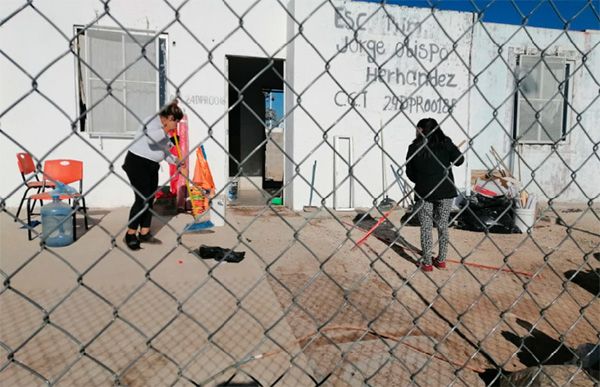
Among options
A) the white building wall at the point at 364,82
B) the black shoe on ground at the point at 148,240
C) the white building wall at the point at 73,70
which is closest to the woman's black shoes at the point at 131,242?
the black shoe on ground at the point at 148,240

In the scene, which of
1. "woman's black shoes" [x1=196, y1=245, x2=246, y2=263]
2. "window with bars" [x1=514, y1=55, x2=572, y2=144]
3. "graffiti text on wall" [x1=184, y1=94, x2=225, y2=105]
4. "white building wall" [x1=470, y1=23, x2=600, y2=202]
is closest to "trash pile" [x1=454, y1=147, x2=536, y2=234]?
"white building wall" [x1=470, y1=23, x2=600, y2=202]

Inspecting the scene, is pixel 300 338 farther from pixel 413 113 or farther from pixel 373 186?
pixel 413 113

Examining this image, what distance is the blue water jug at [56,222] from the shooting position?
4.12m

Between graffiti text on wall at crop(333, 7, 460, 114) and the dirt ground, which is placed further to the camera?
graffiti text on wall at crop(333, 7, 460, 114)

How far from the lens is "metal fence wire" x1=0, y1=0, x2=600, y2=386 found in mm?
1900

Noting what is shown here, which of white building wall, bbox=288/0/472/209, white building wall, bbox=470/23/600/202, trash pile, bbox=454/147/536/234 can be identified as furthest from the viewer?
white building wall, bbox=470/23/600/202

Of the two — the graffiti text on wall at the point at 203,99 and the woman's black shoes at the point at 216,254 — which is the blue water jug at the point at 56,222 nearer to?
the woman's black shoes at the point at 216,254

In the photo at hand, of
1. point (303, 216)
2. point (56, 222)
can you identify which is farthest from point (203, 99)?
point (56, 222)

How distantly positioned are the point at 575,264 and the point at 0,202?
5.46m

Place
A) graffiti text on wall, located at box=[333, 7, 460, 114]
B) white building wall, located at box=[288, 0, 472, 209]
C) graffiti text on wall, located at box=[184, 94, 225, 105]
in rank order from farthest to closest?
graffiti text on wall, located at box=[333, 7, 460, 114] < white building wall, located at box=[288, 0, 472, 209] < graffiti text on wall, located at box=[184, 94, 225, 105]

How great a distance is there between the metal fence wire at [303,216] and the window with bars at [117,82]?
3 centimetres

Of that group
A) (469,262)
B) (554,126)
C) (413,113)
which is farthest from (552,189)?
(469,262)

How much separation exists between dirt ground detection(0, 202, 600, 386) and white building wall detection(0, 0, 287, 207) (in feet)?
5.49

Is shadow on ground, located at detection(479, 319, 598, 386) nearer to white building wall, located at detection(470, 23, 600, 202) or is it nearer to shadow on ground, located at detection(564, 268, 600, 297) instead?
shadow on ground, located at detection(564, 268, 600, 297)
